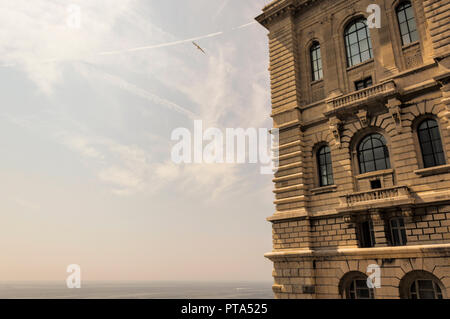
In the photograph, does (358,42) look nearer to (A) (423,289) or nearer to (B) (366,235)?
(B) (366,235)

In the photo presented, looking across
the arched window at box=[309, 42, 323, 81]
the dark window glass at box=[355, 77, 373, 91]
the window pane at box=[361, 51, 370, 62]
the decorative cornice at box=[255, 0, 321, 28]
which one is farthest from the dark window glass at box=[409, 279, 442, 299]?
the decorative cornice at box=[255, 0, 321, 28]

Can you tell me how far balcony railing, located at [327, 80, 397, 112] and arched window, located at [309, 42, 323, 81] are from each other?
343 cm

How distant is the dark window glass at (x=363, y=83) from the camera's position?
23.2 meters

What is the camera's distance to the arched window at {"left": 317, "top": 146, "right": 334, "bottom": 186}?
23.6 metres

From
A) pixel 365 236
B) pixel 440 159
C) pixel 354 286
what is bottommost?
pixel 354 286

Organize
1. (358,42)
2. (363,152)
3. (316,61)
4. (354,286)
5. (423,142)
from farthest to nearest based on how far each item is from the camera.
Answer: (316,61) < (358,42) < (363,152) < (354,286) < (423,142)

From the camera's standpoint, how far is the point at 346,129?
909 inches

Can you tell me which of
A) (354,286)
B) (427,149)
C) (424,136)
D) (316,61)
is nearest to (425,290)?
(354,286)

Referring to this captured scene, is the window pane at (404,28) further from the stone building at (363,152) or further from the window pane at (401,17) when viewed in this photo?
the window pane at (401,17)

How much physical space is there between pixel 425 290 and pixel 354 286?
3951 millimetres

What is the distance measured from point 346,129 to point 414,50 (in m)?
6.57

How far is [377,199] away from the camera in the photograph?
2012 centimetres

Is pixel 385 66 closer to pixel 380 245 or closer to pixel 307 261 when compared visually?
pixel 380 245
